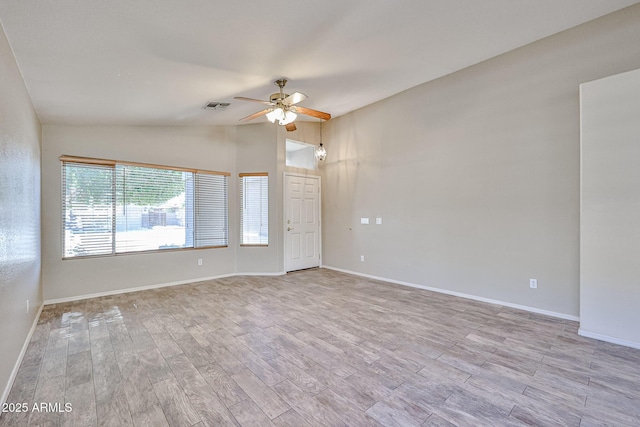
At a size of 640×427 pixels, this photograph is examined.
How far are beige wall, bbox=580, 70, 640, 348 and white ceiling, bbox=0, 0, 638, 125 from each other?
1.02m

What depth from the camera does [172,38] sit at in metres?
2.38

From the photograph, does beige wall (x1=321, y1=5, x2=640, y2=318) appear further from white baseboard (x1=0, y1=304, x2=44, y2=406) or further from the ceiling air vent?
white baseboard (x1=0, y1=304, x2=44, y2=406)

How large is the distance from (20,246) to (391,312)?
395 centimetres

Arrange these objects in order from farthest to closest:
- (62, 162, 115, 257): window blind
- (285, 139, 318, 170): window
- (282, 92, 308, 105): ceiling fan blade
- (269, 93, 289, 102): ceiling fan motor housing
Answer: (285, 139, 318, 170): window, (62, 162, 115, 257): window blind, (269, 93, 289, 102): ceiling fan motor housing, (282, 92, 308, 105): ceiling fan blade

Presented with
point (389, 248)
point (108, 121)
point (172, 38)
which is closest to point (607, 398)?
point (389, 248)

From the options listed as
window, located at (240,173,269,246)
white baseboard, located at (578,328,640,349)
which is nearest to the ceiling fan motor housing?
window, located at (240,173,269,246)

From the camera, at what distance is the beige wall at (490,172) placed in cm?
329

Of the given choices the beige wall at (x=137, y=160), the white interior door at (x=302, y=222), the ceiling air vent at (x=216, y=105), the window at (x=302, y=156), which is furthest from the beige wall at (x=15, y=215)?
the window at (x=302, y=156)

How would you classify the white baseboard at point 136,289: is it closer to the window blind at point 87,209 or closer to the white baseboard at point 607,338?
the window blind at point 87,209

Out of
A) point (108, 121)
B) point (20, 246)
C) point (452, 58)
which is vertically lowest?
point (20, 246)

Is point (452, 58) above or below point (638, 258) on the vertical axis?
above

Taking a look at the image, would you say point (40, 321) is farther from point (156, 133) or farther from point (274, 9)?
point (274, 9)

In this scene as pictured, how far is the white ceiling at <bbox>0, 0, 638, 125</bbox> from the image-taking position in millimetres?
2074

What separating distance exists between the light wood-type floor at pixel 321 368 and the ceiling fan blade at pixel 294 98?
2.68 metres
